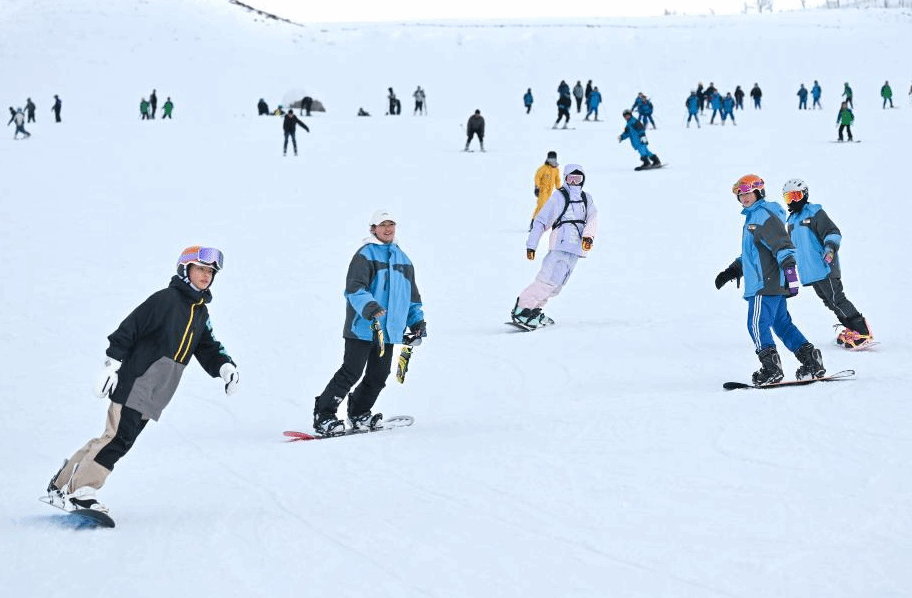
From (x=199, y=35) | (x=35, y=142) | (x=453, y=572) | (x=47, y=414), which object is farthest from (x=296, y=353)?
(x=199, y=35)

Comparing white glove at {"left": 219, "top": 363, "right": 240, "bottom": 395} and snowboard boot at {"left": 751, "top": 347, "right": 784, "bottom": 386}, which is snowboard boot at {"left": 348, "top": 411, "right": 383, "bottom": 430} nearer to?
white glove at {"left": 219, "top": 363, "right": 240, "bottom": 395}

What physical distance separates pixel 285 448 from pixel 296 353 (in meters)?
3.50

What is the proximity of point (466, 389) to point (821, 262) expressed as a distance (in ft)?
10.7

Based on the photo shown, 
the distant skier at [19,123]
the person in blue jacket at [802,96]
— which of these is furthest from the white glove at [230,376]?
the person in blue jacket at [802,96]

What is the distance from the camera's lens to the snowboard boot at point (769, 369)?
7145 millimetres

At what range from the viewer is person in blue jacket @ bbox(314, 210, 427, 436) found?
21.1 feet

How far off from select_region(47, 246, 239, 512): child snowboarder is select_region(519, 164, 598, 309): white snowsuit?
5.59 metres

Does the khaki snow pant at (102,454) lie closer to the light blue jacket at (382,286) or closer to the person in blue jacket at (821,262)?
the light blue jacket at (382,286)

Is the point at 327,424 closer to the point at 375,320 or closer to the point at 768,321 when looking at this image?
the point at 375,320

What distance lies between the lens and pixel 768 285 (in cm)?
719

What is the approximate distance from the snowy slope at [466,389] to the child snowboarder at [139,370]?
248 millimetres

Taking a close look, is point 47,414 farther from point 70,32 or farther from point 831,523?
point 70,32

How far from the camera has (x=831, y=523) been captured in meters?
4.38

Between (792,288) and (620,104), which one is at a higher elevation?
(620,104)
